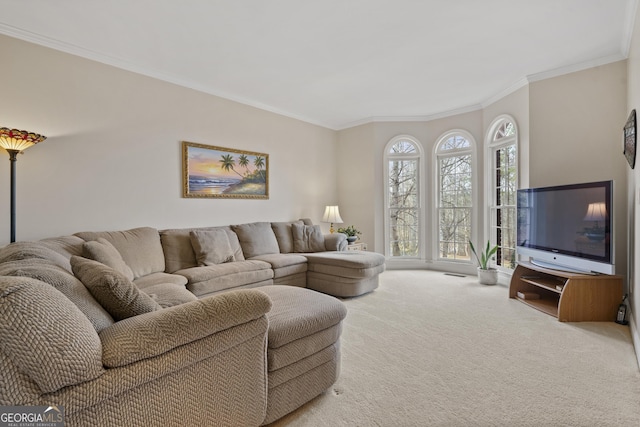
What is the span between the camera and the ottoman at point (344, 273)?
3.68m

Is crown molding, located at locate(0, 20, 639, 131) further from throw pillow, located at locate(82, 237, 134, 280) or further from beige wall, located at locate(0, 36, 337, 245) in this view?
throw pillow, located at locate(82, 237, 134, 280)

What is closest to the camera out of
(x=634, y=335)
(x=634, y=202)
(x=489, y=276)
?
(x=634, y=335)

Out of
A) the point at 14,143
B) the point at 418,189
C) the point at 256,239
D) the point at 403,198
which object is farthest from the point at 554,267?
the point at 14,143

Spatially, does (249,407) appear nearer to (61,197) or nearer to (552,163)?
(61,197)

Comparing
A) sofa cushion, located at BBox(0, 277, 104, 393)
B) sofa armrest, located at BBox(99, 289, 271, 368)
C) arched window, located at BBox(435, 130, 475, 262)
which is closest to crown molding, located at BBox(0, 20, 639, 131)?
arched window, located at BBox(435, 130, 475, 262)

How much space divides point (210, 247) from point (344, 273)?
1578 mm

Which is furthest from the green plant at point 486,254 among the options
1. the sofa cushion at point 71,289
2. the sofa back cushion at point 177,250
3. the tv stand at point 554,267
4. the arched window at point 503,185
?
the sofa cushion at point 71,289

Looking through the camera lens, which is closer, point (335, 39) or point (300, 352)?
point (300, 352)

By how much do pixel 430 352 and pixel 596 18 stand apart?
3.09 metres

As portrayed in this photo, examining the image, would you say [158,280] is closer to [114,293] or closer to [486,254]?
[114,293]

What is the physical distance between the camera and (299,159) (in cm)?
521

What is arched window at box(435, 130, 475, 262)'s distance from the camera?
493 cm

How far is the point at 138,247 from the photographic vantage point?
2.97m

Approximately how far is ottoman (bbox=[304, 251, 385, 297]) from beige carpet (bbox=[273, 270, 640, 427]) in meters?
0.42
